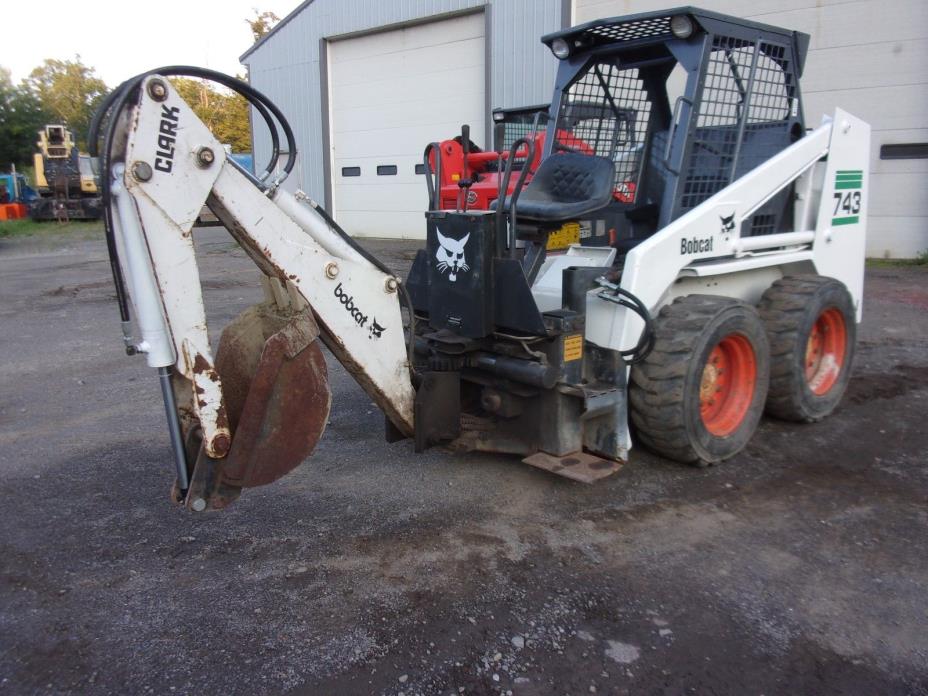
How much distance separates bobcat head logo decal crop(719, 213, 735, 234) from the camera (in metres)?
4.55

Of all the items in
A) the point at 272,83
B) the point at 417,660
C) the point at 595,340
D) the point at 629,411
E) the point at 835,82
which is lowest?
the point at 417,660

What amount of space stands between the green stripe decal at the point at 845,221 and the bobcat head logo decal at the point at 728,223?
4.12 ft

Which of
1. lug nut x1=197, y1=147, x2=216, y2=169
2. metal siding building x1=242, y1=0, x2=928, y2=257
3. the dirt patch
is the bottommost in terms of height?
the dirt patch

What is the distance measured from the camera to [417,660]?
9.25 ft

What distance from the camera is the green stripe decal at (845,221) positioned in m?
5.44

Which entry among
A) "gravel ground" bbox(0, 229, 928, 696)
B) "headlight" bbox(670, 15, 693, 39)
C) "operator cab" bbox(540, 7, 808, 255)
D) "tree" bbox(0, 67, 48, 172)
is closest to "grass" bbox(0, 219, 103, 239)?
"tree" bbox(0, 67, 48, 172)

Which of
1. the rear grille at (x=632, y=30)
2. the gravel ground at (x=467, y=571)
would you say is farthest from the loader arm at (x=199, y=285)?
the rear grille at (x=632, y=30)

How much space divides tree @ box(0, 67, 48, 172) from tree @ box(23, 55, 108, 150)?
50.0 feet

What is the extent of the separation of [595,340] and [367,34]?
16071 millimetres

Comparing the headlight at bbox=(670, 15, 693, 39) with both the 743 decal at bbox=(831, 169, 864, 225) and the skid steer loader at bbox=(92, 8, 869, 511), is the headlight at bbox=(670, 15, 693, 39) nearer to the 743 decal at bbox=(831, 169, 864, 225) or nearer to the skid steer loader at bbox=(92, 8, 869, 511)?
the skid steer loader at bbox=(92, 8, 869, 511)

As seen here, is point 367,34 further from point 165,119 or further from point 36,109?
point 36,109

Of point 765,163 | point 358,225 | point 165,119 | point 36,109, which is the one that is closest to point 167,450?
point 165,119

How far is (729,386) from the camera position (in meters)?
4.74

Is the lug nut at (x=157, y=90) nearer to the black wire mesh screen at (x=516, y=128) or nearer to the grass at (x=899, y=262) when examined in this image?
the black wire mesh screen at (x=516, y=128)
